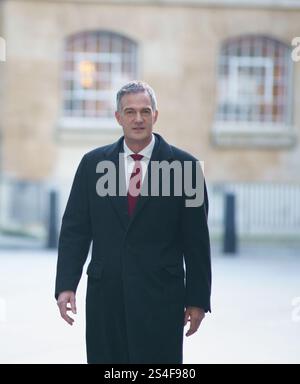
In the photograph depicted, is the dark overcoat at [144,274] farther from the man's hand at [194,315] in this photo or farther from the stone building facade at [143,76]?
the stone building facade at [143,76]

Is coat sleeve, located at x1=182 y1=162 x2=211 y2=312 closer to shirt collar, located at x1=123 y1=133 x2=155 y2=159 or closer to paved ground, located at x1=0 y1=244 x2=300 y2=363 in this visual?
shirt collar, located at x1=123 y1=133 x2=155 y2=159

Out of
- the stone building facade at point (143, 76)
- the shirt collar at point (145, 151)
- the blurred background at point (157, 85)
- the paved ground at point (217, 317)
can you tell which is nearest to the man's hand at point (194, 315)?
the shirt collar at point (145, 151)

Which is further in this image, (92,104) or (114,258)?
(92,104)

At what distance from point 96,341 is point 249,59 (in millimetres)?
16400

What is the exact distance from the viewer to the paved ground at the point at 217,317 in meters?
8.12

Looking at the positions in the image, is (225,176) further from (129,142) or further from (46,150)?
(129,142)

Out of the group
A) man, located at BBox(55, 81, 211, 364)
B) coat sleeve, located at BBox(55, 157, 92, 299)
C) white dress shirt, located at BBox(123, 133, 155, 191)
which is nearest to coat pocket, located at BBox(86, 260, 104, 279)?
man, located at BBox(55, 81, 211, 364)

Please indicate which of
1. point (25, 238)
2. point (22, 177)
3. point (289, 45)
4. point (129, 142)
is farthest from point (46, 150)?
point (129, 142)

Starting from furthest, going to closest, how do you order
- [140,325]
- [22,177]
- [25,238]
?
[22,177], [25,238], [140,325]

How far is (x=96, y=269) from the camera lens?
5.05 m

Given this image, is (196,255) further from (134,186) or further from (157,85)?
(157,85)

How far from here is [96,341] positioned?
508 cm

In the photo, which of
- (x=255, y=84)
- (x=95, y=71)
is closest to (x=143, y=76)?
(x=95, y=71)

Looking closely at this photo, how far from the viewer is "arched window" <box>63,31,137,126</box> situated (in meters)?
20.9
